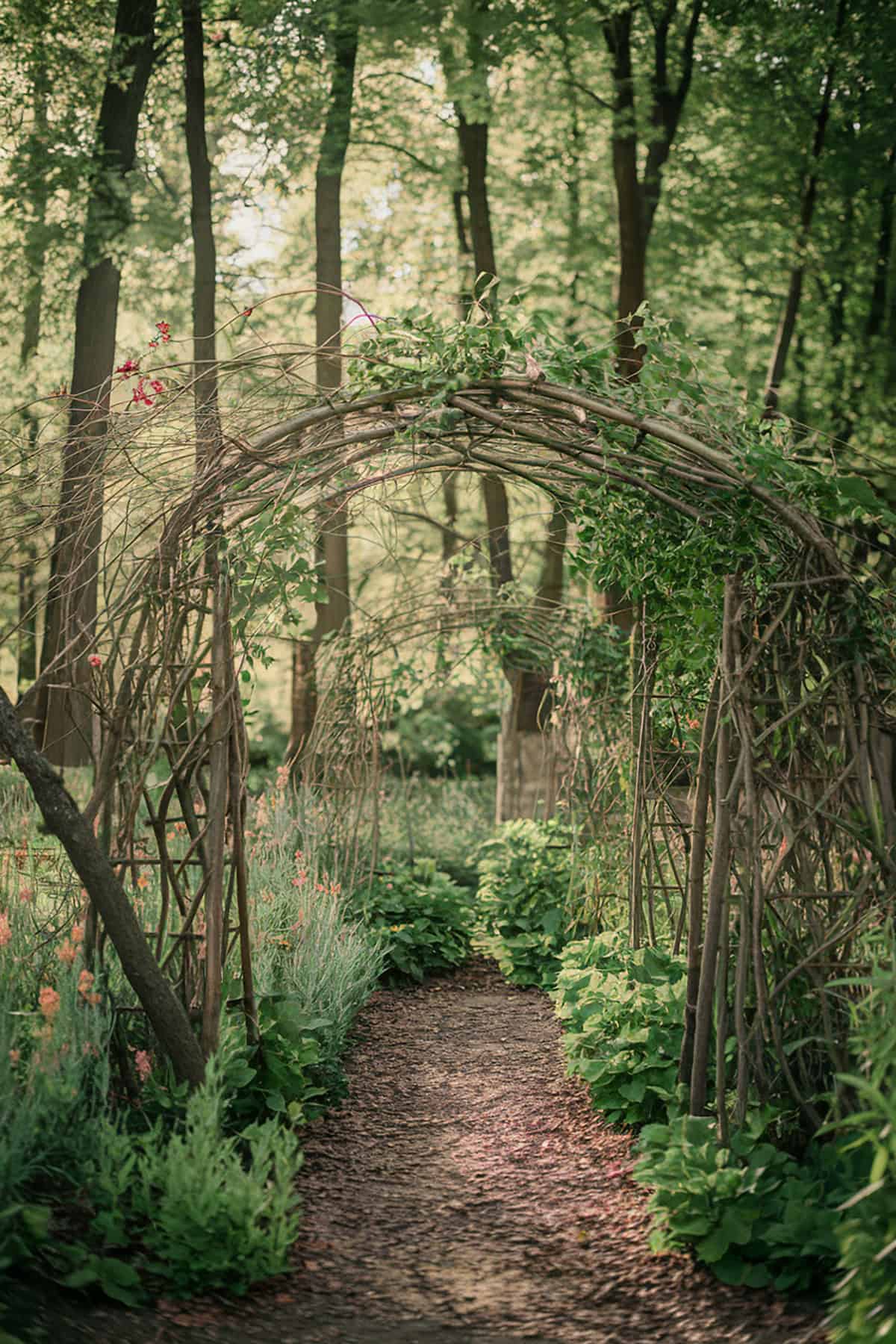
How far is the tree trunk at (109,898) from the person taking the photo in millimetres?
3502

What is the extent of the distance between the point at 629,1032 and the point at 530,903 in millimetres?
3261

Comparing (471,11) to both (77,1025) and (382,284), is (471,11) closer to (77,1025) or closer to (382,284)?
(382,284)

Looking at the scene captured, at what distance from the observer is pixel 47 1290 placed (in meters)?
2.91

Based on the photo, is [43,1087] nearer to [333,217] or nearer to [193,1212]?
[193,1212]

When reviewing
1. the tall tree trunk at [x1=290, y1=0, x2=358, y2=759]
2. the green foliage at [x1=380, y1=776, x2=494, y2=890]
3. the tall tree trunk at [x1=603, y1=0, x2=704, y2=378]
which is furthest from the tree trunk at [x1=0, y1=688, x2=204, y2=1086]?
the tall tree trunk at [x1=290, y1=0, x2=358, y2=759]

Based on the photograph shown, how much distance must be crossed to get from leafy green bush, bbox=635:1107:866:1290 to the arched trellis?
8.0 inches

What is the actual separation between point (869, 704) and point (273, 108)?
375 inches

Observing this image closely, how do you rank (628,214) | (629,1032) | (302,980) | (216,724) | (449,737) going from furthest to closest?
(449,737), (628,214), (302,980), (629,1032), (216,724)

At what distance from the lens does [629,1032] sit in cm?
456

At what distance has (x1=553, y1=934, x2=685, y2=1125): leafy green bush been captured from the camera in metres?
4.40

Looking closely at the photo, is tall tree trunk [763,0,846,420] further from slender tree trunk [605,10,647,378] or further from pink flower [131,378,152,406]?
pink flower [131,378,152,406]

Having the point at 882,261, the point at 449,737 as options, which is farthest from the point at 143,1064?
the point at 449,737

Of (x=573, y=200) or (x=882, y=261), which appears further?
(x=573, y=200)

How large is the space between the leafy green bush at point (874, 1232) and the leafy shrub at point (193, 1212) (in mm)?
1433
